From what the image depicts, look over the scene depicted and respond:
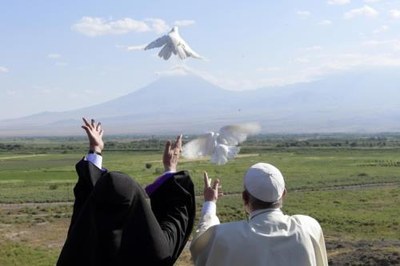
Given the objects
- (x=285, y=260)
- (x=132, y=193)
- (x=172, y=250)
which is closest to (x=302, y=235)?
(x=285, y=260)

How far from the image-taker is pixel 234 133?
13.9 feet

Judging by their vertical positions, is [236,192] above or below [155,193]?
below

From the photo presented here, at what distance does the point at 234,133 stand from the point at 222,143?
0.11m

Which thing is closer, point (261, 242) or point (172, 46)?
point (261, 242)

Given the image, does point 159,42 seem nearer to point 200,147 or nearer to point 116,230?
point 200,147

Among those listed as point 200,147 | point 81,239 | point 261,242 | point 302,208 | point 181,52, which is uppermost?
point 181,52

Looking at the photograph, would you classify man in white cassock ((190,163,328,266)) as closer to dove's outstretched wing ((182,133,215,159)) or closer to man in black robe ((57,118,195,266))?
man in black robe ((57,118,195,266))

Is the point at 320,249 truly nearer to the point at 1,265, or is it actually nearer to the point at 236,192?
the point at 1,265

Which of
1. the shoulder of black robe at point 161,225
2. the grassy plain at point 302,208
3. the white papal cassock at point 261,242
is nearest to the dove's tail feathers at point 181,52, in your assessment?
the shoulder of black robe at point 161,225

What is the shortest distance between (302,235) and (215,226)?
0.42 meters

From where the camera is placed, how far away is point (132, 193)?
2588 millimetres

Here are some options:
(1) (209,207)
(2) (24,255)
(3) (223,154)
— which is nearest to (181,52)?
(3) (223,154)

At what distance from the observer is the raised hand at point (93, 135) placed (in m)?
3.12

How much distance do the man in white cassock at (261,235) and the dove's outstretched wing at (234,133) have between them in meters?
1.14
